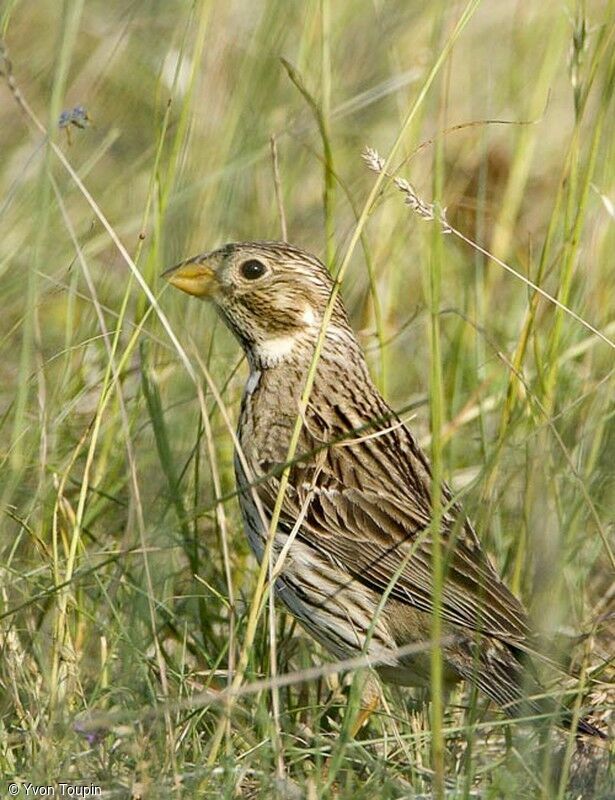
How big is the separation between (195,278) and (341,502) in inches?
29.5

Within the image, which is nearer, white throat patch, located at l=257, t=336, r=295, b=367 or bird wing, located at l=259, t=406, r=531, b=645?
bird wing, located at l=259, t=406, r=531, b=645

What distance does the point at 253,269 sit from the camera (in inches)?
194

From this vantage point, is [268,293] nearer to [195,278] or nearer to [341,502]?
[195,278]

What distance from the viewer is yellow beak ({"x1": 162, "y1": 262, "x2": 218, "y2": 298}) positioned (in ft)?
15.5

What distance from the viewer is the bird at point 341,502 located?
4285mm

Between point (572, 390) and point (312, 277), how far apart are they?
96 cm

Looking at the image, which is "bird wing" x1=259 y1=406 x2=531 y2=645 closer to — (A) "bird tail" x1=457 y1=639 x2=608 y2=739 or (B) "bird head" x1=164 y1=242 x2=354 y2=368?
(A) "bird tail" x1=457 y1=639 x2=608 y2=739

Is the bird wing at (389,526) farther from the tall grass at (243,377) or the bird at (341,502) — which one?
the tall grass at (243,377)

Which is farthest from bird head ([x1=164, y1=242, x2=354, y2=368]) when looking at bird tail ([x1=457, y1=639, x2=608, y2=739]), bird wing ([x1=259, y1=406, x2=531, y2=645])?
bird tail ([x1=457, y1=639, x2=608, y2=739])

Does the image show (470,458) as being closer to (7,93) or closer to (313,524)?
(313,524)

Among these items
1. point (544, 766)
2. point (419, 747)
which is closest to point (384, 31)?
point (419, 747)

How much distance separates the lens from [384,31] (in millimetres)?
5453

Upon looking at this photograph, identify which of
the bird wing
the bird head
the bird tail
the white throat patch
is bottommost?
the bird tail

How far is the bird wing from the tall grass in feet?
0.49
